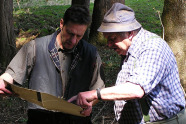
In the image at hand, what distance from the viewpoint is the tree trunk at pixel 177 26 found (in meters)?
4.17

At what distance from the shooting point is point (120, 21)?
6.99 feet

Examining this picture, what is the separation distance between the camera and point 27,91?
1.99 meters

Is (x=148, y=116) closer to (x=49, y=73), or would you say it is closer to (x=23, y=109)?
(x=49, y=73)

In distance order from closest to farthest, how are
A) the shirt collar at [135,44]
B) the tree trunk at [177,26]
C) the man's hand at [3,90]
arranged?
the shirt collar at [135,44] < the man's hand at [3,90] < the tree trunk at [177,26]

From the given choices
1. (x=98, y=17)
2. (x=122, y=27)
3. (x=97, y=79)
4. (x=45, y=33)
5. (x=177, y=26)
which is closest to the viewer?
(x=122, y=27)

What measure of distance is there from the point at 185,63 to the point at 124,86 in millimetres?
2880

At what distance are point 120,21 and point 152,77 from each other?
0.59 m

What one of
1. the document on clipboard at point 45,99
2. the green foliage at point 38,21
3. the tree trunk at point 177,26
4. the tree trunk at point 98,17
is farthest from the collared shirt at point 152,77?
the green foliage at point 38,21

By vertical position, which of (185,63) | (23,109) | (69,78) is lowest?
(23,109)

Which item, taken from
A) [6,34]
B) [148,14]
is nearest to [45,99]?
[6,34]

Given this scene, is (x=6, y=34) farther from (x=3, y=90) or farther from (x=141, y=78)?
(x=141, y=78)

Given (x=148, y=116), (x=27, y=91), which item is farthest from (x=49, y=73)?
(x=148, y=116)

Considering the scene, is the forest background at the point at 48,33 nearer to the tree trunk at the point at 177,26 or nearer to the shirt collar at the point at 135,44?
the tree trunk at the point at 177,26

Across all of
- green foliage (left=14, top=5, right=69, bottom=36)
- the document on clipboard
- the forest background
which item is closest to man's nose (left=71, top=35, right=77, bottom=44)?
the document on clipboard
